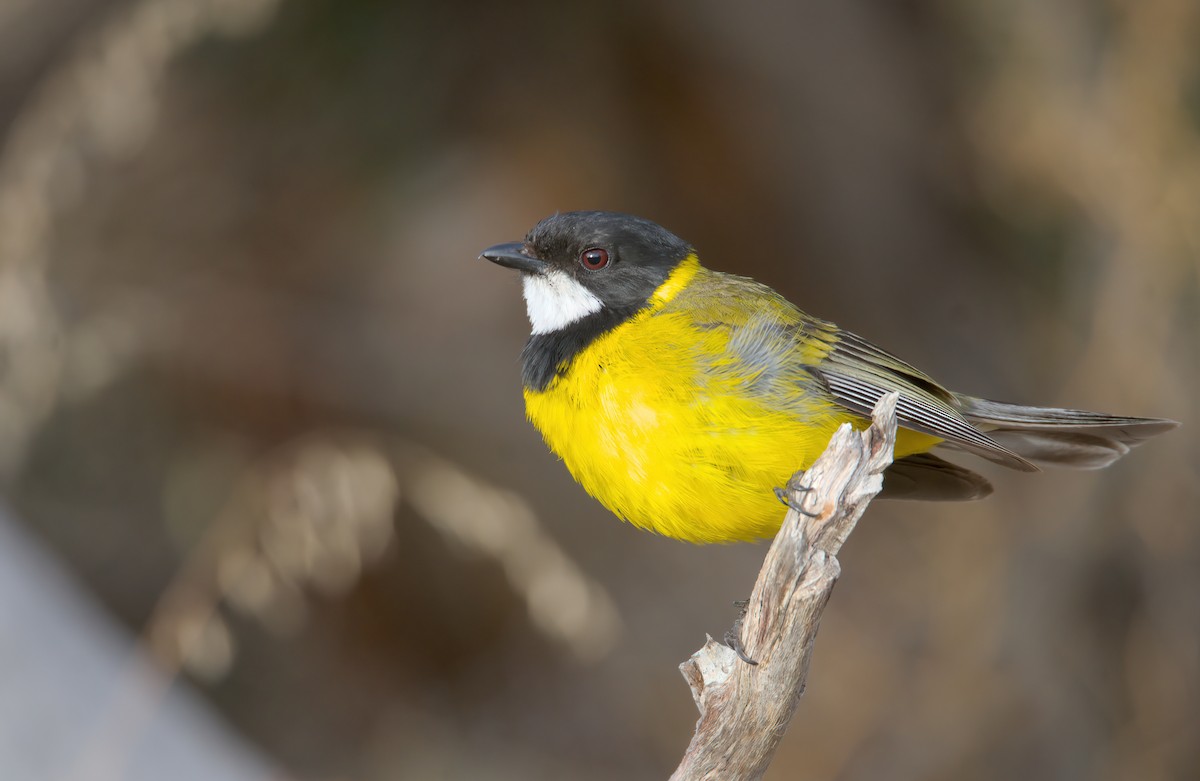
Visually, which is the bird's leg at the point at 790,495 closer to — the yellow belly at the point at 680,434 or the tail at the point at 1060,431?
the yellow belly at the point at 680,434

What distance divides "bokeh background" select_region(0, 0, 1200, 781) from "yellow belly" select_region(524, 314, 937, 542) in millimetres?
1189

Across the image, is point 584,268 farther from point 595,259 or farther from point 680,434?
point 680,434

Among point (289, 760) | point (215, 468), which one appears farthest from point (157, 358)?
point (289, 760)

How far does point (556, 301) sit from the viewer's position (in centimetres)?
393

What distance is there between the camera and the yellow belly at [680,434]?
335 cm

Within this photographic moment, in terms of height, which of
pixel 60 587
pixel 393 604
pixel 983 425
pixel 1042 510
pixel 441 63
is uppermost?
pixel 441 63

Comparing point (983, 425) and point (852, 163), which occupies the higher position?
point (852, 163)

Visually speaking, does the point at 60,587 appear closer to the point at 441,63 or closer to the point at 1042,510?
the point at 441,63

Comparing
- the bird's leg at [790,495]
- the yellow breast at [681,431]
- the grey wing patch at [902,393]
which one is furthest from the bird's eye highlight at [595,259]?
the bird's leg at [790,495]

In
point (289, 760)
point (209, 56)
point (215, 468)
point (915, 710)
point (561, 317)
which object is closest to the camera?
point (561, 317)

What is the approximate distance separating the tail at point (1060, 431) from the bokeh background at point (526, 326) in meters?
1.68

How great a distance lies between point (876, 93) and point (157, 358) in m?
4.95

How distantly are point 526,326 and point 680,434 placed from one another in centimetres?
494

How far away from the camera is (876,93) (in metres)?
7.62
